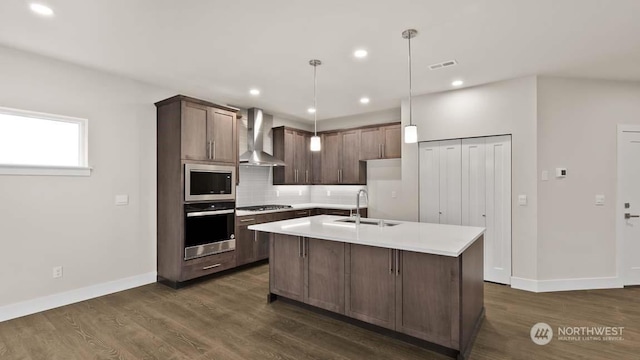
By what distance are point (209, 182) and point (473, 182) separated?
12.3 feet

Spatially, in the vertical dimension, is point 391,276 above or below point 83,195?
below

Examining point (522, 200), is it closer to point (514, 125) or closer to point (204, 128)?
point (514, 125)

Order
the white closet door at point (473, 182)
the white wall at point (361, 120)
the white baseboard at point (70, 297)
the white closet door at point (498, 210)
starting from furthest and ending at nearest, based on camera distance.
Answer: the white wall at point (361, 120) → the white closet door at point (473, 182) → the white closet door at point (498, 210) → the white baseboard at point (70, 297)

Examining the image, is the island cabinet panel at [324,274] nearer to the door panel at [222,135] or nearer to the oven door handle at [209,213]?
the oven door handle at [209,213]

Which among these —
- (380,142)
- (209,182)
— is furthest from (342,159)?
(209,182)

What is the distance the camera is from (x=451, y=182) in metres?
4.58

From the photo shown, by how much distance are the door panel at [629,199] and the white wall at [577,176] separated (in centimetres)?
11

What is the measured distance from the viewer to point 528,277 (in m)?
3.99

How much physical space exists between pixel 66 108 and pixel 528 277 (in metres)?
5.98

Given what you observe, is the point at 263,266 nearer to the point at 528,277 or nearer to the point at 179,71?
the point at 179,71

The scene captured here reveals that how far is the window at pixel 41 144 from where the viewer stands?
10.4 ft

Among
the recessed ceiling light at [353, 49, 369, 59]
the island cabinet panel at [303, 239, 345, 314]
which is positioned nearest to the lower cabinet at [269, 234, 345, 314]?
the island cabinet panel at [303, 239, 345, 314]

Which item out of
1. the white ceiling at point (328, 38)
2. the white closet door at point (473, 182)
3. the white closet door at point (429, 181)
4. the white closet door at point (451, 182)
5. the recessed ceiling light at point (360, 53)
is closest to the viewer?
the white ceiling at point (328, 38)

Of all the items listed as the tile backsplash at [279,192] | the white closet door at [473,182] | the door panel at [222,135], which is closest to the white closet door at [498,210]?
the white closet door at [473,182]
